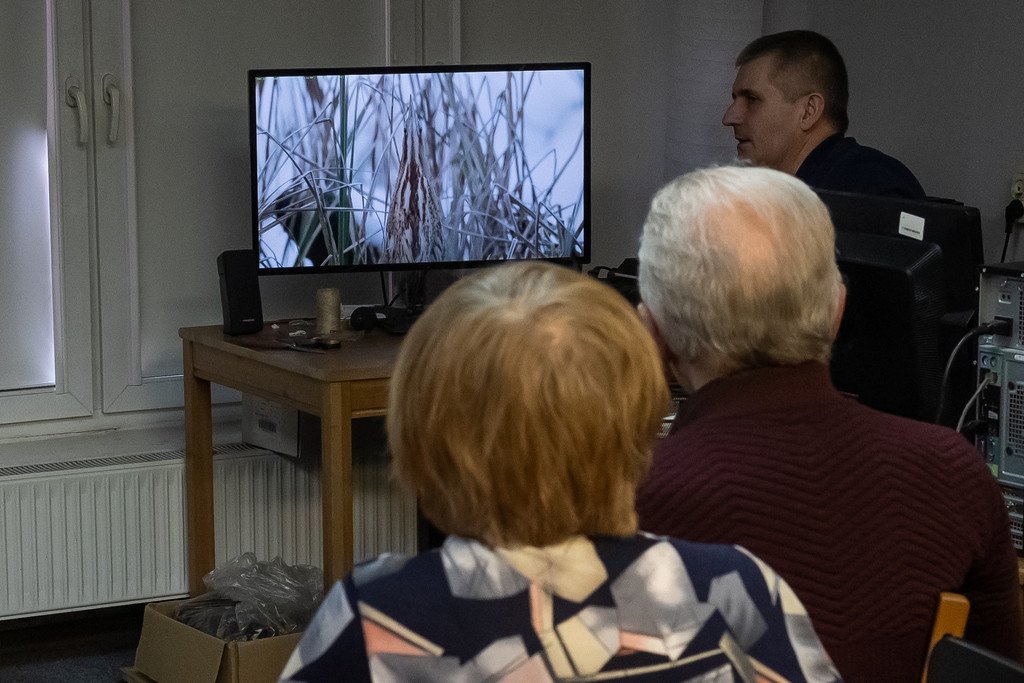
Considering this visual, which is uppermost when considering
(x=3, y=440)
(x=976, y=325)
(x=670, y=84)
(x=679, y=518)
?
(x=670, y=84)

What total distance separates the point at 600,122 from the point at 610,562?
299 centimetres

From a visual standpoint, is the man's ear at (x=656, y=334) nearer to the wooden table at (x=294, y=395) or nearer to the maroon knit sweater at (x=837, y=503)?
the maroon knit sweater at (x=837, y=503)

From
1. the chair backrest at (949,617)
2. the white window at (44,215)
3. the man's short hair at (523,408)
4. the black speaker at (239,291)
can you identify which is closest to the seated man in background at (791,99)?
the black speaker at (239,291)

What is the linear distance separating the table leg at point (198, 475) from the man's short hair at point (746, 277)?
200 cm

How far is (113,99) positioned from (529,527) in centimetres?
256

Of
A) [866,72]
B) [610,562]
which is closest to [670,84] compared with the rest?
[866,72]

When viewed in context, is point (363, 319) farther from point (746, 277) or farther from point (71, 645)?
point (746, 277)

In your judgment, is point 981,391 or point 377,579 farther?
point 981,391

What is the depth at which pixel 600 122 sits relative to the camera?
3.86 meters

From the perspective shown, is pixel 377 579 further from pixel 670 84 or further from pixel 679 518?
pixel 670 84

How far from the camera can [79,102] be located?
3219 mm

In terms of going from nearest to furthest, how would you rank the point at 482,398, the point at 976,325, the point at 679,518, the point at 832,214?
the point at 482,398 < the point at 679,518 < the point at 976,325 < the point at 832,214

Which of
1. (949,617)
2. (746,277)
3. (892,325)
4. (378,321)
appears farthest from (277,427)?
(949,617)

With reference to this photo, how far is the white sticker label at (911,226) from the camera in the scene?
1963mm
